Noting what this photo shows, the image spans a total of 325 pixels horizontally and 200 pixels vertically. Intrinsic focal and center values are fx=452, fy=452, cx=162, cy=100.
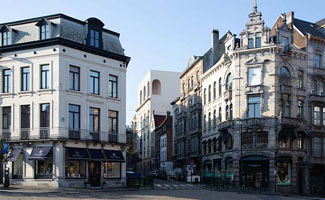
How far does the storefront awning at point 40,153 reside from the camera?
34406 mm

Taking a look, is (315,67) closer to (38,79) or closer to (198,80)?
(198,80)

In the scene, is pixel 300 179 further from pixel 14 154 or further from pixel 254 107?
pixel 14 154

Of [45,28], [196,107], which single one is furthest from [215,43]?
[45,28]

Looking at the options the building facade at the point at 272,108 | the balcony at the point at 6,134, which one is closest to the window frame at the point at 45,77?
the balcony at the point at 6,134

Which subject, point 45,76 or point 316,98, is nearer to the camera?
point 45,76

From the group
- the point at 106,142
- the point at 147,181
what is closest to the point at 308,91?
the point at 147,181

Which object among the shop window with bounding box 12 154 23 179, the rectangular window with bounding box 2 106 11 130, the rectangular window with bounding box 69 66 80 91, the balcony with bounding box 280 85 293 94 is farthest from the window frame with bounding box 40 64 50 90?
the balcony with bounding box 280 85 293 94

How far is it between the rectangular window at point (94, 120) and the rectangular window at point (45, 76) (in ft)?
14.3

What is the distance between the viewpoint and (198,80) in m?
64.1

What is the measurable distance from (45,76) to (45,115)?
123 inches

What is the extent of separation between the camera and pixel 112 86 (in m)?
40.5

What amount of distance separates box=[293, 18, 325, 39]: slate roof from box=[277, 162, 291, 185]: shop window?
1535 centimetres

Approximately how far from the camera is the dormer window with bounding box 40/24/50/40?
36.3 m

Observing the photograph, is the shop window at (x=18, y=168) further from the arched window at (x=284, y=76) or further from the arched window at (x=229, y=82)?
the arched window at (x=284, y=76)
